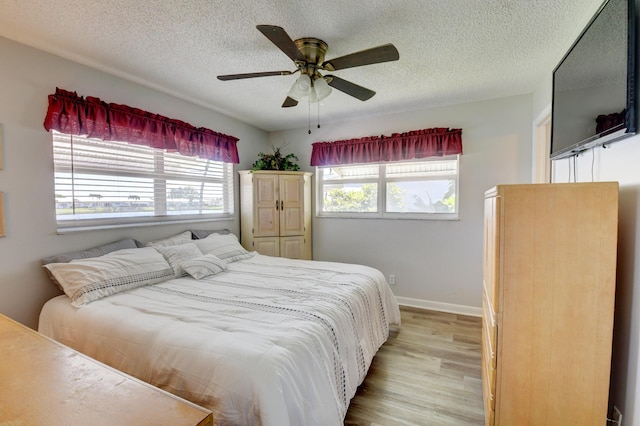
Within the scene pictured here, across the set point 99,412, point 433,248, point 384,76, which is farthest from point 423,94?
point 99,412

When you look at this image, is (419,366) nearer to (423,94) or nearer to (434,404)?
(434,404)

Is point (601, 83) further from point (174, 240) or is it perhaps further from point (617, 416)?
point (174, 240)

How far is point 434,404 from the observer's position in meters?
1.89

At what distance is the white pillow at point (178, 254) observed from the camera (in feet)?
8.04

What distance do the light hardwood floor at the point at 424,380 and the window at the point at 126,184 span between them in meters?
2.59

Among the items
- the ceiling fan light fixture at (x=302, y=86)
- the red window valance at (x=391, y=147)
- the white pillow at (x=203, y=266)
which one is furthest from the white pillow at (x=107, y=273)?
the red window valance at (x=391, y=147)

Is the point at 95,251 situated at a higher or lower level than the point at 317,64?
lower

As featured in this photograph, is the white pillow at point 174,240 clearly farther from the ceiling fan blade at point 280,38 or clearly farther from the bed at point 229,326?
the ceiling fan blade at point 280,38

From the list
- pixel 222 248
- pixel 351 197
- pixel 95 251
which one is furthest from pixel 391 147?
pixel 95 251

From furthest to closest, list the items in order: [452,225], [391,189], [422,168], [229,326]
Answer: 1. [391,189]
2. [422,168]
3. [452,225]
4. [229,326]

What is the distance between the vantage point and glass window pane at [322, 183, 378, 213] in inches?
155

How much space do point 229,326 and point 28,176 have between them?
6.44 ft

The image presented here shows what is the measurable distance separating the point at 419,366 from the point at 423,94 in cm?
275

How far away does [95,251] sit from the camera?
2.28 metres
